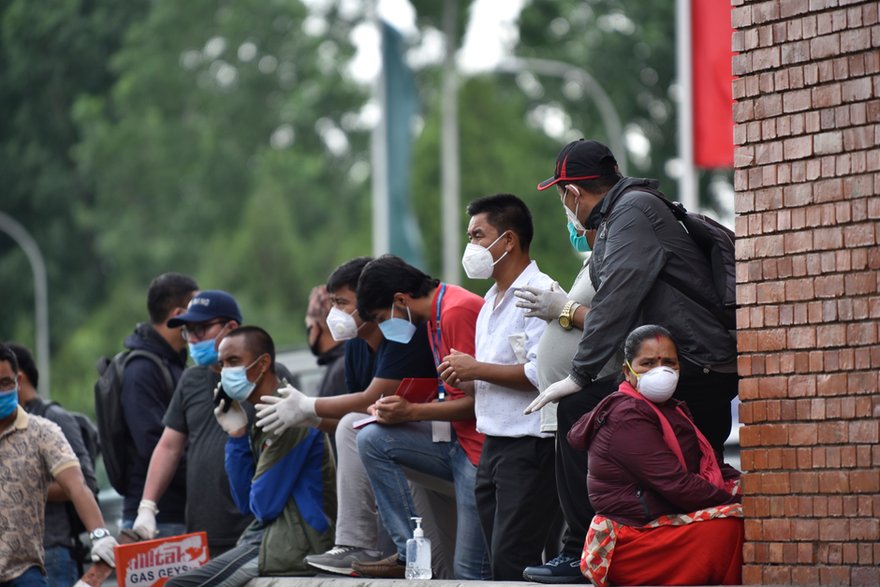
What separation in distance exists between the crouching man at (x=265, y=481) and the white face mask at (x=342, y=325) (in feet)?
1.58

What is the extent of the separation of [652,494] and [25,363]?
195 inches

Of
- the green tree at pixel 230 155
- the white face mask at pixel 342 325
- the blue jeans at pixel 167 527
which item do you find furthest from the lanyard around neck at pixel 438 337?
the green tree at pixel 230 155

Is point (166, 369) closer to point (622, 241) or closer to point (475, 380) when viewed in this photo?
point (475, 380)

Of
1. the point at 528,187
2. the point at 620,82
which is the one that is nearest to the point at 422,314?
the point at 528,187

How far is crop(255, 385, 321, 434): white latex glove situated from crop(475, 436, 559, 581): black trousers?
49.3 inches

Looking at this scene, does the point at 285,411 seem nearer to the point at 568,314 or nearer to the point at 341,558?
the point at 341,558

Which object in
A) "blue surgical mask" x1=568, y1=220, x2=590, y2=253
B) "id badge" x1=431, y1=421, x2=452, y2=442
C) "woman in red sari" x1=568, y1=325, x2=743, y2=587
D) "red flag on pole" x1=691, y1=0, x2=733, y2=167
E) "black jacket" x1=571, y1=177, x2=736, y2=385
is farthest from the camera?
"red flag on pole" x1=691, y1=0, x2=733, y2=167

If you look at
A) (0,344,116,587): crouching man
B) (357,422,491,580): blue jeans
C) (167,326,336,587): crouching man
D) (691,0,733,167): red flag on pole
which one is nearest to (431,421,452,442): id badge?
(357,422,491,580): blue jeans

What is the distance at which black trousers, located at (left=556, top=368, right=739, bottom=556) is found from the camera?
689 centimetres

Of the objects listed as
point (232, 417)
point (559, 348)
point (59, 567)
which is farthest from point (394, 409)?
point (59, 567)

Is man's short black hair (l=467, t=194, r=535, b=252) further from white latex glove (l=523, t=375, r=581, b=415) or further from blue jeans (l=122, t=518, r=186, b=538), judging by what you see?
blue jeans (l=122, t=518, r=186, b=538)

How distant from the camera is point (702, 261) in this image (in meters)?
6.94

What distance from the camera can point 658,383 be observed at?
6539 millimetres

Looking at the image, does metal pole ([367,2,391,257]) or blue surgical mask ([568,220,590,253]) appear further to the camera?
metal pole ([367,2,391,257])
